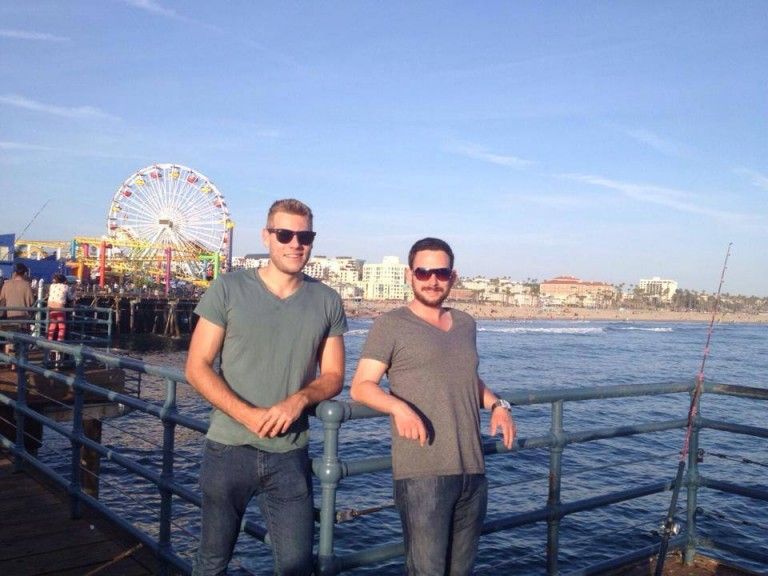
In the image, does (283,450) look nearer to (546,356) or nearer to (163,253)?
(546,356)

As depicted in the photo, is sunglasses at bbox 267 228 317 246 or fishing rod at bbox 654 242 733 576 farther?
fishing rod at bbox 654 242 733 576

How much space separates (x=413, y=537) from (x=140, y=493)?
12164mm

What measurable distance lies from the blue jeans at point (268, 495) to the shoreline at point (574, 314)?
13306cm

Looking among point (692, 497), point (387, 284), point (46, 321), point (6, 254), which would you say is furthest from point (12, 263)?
point (387, 284)

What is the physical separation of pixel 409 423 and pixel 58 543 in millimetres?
2767

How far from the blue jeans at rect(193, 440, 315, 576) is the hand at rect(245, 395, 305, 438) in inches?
5.5

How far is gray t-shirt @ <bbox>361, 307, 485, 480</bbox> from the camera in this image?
2.77 metres

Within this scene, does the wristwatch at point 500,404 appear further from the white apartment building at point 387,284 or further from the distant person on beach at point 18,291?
the white apartment building at point 387,284

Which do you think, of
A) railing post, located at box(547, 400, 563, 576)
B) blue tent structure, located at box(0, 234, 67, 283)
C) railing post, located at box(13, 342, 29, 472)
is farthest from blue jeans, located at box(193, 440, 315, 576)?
blue tent structure, located at box(0, 234, 67, 283)

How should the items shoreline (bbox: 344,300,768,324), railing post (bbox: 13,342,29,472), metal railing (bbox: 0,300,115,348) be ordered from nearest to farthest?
1. railing post (bbox: 13,342,29,472)
2. metal railing (bbox: 0,300,115,348)
3. shoreline (bbox: 344,300,768,324)

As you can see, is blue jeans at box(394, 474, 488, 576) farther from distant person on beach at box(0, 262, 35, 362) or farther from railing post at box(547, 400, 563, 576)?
distant person on beach at box(0, 262, 35, 362)

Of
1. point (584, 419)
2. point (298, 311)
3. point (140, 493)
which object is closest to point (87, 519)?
point (298, 311)

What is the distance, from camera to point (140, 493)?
44.7 feet

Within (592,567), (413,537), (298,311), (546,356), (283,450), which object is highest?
(298,311)
